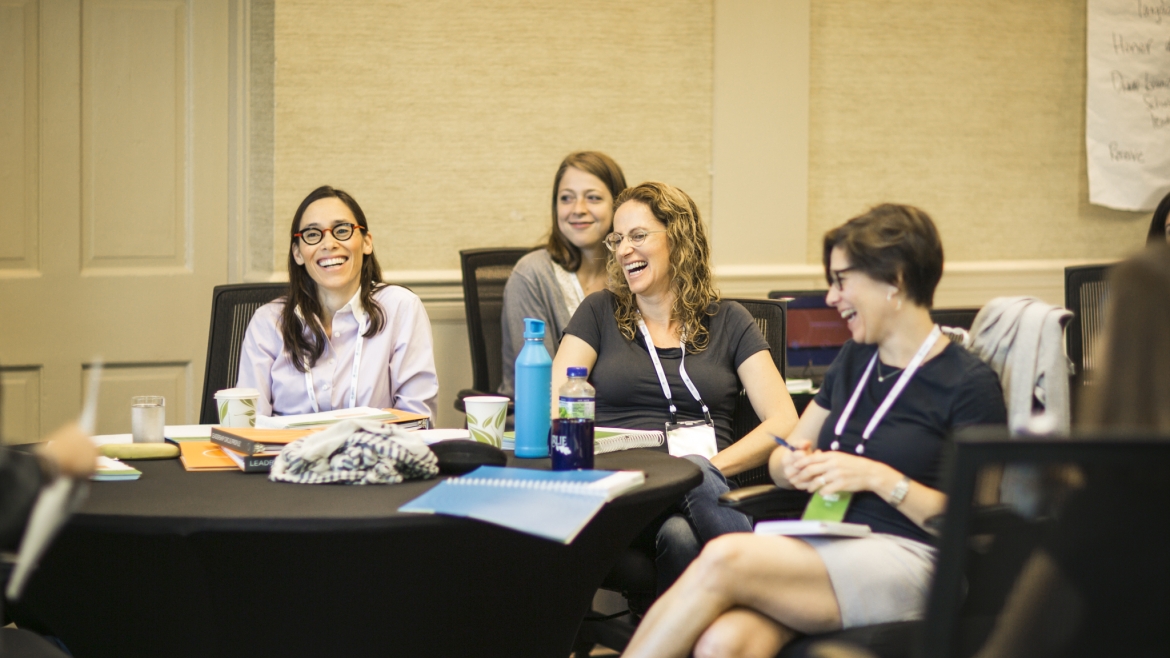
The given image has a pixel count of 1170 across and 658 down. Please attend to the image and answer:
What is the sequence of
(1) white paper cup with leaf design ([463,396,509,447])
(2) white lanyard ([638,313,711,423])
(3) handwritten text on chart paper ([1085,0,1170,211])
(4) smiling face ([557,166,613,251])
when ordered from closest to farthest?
1. (1) white paper cup with leaf design ([463,396,509,447])
2. (2) white lanyard ([638,313,711,423])
3. (4) smiling face ([557,166,613,251])
4. (3) handwritten text on chart paper ([1085,0,1170,211])

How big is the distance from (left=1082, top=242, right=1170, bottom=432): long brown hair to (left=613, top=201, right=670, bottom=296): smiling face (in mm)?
1381

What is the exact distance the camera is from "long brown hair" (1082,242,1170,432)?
118 centimetres

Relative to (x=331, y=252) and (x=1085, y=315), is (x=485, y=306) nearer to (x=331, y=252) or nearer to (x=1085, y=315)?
(x=331, y=252)

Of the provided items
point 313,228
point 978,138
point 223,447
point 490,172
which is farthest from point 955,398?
point 978,138

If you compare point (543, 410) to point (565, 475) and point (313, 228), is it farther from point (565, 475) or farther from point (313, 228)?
point (313, 228)

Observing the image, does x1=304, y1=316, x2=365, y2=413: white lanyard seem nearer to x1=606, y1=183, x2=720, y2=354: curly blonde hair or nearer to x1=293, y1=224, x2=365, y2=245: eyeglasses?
x1=293, y1=224, x2=365, y2=245: eyeglasses

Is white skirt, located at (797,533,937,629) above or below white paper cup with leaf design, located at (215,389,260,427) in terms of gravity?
below

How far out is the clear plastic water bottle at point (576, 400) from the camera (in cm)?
179

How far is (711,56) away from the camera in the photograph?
12.5ft

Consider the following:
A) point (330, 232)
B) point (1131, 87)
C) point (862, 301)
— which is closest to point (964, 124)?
point (1131, 87)

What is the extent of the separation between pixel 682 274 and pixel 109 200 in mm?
2102

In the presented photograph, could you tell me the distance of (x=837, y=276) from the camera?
6.18 feet

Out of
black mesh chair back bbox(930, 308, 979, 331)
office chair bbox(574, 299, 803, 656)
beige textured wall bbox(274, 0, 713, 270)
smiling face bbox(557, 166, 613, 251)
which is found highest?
beige textured wall bbox(274, 0, 713, 270)

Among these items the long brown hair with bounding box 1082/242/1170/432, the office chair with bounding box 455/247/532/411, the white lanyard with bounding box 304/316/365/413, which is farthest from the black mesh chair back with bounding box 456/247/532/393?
the long brown hair with bounding box 1082/242/1170/432
